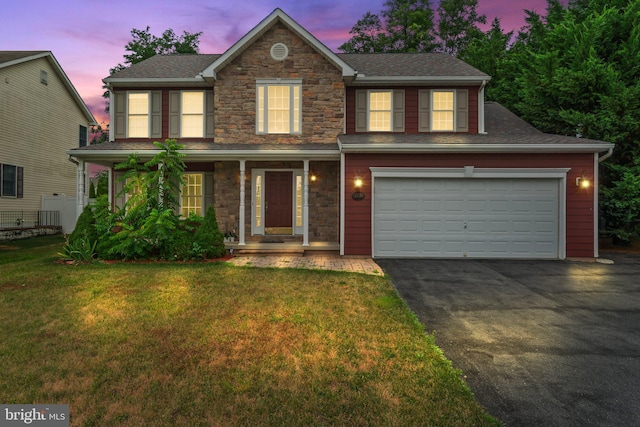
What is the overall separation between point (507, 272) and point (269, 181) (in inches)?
312

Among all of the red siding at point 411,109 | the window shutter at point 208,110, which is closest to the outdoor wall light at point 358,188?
the red siding at point 411,109

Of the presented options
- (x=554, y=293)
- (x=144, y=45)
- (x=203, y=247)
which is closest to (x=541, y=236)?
(x=554, y=293)

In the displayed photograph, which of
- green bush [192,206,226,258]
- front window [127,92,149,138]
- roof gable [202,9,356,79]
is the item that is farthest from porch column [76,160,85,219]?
roof gable [202,9,356,79]

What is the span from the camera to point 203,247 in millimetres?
8773

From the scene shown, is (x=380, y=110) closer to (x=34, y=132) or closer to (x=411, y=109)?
(x=411, y=109)

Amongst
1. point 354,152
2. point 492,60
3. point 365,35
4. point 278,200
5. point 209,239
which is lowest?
point 209,239

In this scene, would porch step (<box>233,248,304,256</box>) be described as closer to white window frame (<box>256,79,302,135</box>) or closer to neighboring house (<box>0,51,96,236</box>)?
white window frame (<box>256,79,302,135</box>)

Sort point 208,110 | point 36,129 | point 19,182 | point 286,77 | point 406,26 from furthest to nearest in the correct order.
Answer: point 406,26, point 36,129, point 19,182, point 208,110, point 286,77

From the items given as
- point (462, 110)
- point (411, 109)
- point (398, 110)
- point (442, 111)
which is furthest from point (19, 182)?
point (462, 110)

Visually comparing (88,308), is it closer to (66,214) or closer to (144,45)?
(66,214)

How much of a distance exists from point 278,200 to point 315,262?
364 cm

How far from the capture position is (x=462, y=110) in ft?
38.4

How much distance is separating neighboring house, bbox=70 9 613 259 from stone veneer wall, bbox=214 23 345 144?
4cm

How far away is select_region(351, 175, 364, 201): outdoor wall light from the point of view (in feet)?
31.2
